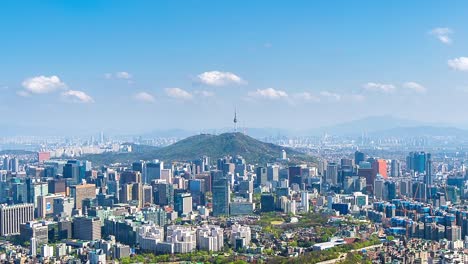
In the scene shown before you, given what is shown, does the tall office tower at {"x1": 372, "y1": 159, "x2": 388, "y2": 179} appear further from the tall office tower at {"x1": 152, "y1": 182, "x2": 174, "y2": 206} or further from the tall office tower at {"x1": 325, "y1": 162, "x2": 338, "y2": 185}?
the tall office tower at {"x1": 152, "y1": 182, "x2": 174, "y2": 206}

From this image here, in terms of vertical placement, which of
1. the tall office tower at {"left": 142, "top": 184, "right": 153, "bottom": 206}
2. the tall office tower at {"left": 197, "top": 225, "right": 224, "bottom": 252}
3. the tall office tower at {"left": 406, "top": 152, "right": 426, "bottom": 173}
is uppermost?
the tall office tower at {"left": 406, "top": 152, "right": 426, "bottom": 173}

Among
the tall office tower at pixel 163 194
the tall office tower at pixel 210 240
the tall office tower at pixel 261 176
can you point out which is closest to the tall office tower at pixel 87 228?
the tall office tower at pixel 210 240

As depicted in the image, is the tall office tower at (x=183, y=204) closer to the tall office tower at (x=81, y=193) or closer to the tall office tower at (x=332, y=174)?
the tall office tower at (x=81, y=193)

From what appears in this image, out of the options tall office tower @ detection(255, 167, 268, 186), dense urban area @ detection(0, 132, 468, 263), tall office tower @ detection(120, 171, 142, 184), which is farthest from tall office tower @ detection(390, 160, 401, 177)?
tall office tower @ detection(120, 171, 142, 184)

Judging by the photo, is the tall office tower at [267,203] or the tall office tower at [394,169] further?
the tall office tower at [394,169]

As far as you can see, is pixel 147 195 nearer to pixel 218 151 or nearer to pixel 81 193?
pixel 81 193

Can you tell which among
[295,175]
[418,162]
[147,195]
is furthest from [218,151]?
[147,195]

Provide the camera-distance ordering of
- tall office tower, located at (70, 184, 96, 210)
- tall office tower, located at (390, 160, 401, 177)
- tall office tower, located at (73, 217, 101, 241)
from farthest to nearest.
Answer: tall office tower, located at (390, 160, 401, 177)
tall office tower, located at (70, 184, 96, 210)
tall office tower, located at (73, 217, 101, 241)
